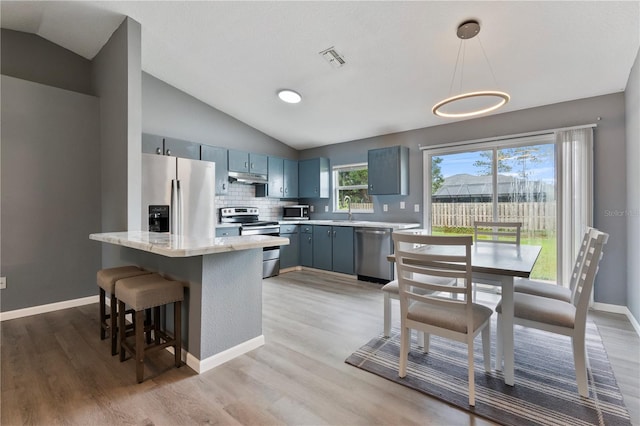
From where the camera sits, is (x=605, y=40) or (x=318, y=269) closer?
(x=605, y=40)

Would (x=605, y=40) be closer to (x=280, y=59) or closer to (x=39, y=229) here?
(x=280, y=59)

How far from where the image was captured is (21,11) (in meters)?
2.91

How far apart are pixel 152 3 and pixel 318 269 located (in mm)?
4022

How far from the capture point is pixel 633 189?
267 cm

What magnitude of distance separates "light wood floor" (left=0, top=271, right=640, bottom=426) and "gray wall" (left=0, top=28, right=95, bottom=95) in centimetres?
282

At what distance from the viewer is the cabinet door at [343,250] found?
175 inches

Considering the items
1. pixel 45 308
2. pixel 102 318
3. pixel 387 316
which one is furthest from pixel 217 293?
pixel 45 308

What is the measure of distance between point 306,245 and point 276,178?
1.34m

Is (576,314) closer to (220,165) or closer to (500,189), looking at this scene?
(500,189)

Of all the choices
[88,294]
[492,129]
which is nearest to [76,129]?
[88,294]

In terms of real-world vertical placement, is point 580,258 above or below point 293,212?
below

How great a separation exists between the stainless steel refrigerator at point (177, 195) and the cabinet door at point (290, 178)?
5.52 ft

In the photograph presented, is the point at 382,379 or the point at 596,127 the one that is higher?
the point at 596,127

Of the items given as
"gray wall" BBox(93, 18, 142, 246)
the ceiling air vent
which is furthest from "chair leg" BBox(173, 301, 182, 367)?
the ceiling air vent
